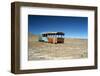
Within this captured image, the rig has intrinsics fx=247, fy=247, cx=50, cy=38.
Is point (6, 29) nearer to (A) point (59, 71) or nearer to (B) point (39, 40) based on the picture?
(B) point (39, 40)

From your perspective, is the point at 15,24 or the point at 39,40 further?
the point at 39,40

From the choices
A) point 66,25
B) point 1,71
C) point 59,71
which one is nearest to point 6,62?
point 1,71

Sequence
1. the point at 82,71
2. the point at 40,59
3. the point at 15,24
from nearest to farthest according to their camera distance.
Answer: the point at 15,24
the point at 40,59
the point at 82,71

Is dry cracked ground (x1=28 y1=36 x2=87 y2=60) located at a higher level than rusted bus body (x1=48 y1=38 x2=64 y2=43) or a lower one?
lower

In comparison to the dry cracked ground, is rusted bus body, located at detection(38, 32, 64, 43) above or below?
above

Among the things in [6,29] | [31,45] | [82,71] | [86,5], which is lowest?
[82,71]

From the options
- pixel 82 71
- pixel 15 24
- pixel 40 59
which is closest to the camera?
pixel 15 24

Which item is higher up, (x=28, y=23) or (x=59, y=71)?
(x=28, y=23)
